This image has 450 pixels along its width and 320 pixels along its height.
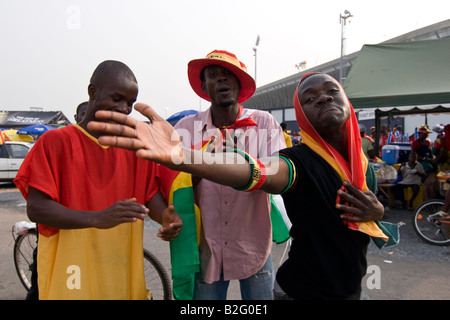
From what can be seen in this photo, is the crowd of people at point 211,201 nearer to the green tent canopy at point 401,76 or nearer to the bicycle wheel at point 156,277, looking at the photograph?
the bicycle wheel at point 156,277

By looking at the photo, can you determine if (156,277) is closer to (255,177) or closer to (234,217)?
(234,217)

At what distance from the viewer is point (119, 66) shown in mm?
1681

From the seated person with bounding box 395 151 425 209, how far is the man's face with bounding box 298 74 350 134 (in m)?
6.22

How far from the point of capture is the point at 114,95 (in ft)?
5.31

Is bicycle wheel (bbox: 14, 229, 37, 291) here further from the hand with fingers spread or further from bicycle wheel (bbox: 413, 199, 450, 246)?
bicycle wheel (bbox: 413, 199, 450, 246)

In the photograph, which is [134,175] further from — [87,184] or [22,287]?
[22,287]

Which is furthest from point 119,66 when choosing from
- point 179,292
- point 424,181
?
point 424,181

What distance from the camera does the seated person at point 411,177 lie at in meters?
6.95

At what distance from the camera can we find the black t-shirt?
1470 mm

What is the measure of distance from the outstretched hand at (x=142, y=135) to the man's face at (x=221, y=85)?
90 centimetres

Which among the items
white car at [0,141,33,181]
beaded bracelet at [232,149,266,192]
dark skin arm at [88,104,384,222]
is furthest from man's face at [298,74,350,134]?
white car at [0,141,33,181]

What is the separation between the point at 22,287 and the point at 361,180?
3.75 meters

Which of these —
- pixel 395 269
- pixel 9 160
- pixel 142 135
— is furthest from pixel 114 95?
pixel 9 160

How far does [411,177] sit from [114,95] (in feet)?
22.7
